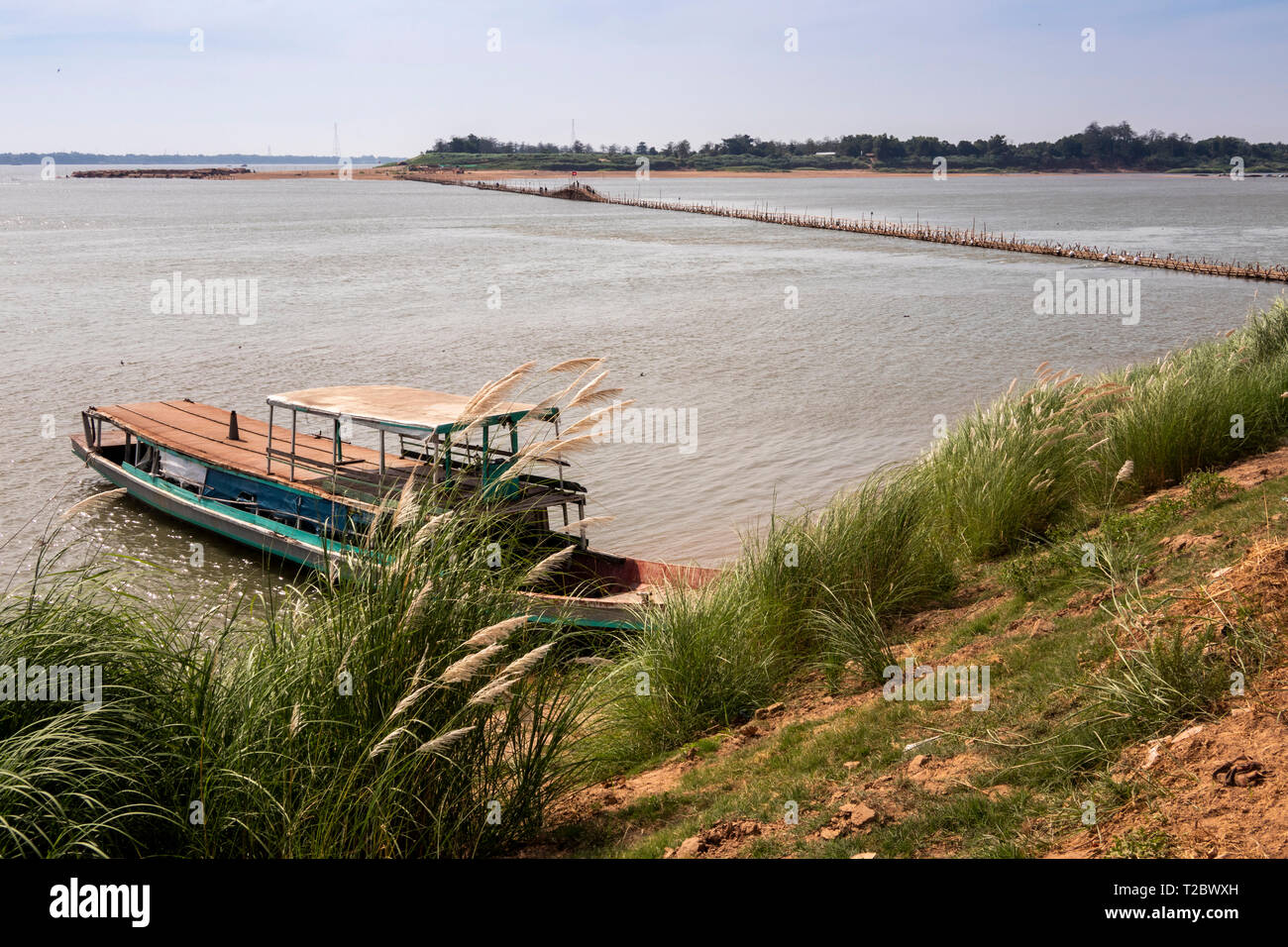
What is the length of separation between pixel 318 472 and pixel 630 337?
23771 millimetres

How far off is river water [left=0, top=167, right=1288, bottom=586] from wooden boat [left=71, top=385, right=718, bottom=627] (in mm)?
762

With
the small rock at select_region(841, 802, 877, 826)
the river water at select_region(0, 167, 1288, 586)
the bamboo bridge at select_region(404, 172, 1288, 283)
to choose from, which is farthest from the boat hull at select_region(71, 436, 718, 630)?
the bamboo bridge at select_region(404, 172, 1288, 283)

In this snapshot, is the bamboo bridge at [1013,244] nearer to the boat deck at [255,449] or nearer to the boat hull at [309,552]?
the boat hull at [309,552]

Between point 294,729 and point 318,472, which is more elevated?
point 294,729

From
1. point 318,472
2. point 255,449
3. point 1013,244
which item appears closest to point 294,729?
point 318,472

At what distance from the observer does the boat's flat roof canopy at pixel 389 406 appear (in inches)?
535

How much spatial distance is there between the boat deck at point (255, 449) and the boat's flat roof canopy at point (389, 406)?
960mm

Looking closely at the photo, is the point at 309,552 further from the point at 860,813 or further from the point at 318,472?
the point at 860,813

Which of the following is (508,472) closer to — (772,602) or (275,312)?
(772,602)

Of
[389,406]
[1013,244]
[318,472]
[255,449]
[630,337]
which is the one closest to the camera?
[389,406]

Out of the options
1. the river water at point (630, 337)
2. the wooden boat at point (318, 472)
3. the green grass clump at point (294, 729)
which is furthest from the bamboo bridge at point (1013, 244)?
the green grass clump at point (294, 729)

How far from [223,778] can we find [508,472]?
2.33m

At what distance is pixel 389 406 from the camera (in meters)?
14.6
